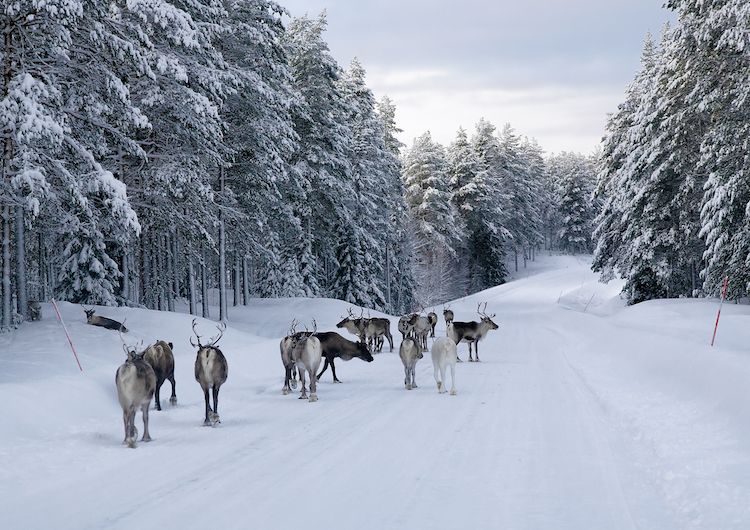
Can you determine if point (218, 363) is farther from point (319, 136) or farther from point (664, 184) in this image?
point (319, 136)

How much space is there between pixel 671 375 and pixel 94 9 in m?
14.4

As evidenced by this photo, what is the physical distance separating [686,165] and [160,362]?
23.9m

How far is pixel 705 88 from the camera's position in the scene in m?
18.8

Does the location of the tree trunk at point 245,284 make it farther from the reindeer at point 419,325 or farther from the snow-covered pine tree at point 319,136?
the reindeer at point 419,325

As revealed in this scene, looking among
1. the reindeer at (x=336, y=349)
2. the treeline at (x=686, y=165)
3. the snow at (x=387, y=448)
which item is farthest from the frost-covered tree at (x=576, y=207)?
the reindeer at (x=336, y=349)

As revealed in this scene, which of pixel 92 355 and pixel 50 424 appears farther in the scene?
pixel 92 355

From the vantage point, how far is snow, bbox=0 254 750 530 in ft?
16.3

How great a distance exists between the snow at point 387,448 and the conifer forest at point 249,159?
5271mm

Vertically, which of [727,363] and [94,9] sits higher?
[94,9]

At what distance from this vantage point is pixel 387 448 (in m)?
7.07

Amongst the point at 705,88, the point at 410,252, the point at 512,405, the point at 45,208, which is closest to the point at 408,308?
the point at 410,252

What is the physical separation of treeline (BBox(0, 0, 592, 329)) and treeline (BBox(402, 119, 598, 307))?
0.57 meters

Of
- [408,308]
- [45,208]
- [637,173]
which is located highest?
[637,173]

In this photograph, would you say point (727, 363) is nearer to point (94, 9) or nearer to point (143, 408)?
point (143, 408)
